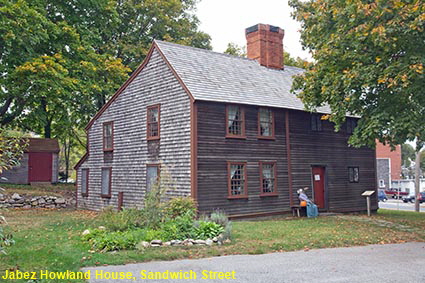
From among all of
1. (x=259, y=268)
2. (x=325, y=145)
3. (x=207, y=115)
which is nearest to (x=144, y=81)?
(x=207, y=115)

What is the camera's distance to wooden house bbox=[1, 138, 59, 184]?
31.0 metres

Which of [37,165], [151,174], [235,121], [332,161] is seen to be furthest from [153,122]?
[37,165]

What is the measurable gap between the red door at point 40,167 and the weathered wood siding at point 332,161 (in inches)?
798

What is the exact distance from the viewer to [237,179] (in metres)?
18.4

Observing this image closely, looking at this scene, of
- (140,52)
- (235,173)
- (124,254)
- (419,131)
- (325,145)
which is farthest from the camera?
(140,52)

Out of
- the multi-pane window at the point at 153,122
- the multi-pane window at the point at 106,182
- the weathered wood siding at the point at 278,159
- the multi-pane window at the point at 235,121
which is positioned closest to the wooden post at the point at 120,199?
the multi-pane window at the point at 106,182

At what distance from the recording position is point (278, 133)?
2008 centimetres

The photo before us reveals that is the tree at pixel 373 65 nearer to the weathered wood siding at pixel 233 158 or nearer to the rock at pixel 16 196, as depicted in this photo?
the weathered wood siding at pixel 233 158

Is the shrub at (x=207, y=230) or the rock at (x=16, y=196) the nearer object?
the shrub at (x=207, y=230)

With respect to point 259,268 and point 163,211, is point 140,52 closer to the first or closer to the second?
point 163,211

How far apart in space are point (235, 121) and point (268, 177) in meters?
3.14

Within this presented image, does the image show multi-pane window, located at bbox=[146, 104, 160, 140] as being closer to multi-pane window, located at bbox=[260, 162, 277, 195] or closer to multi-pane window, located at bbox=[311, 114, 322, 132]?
multi-pane window, located at bbox=[260, 162, 277, 195]

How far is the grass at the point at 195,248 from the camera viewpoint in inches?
372

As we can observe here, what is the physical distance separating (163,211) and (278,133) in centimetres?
803
